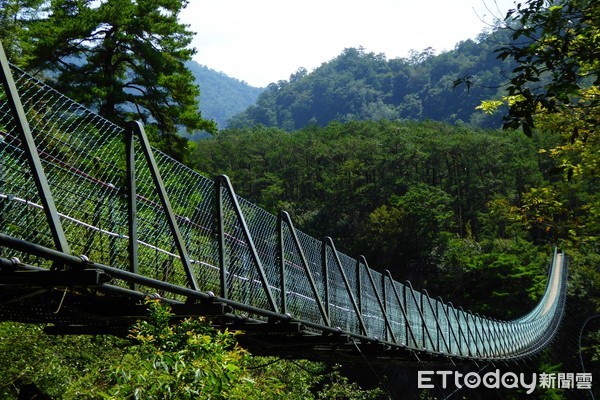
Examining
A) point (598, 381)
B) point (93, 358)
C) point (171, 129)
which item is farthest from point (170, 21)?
point (598, 381)

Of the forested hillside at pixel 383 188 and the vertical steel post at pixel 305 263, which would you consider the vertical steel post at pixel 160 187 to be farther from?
the vertical steel post at pixel 305 263

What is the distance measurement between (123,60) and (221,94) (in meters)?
153

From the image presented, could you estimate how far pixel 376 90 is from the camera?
82000mm

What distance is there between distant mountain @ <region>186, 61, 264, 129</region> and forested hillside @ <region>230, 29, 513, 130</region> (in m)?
57.2

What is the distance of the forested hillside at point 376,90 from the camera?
71.1m

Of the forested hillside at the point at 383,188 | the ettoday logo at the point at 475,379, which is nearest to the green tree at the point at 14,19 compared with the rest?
the forested hillside at the point at 383,188

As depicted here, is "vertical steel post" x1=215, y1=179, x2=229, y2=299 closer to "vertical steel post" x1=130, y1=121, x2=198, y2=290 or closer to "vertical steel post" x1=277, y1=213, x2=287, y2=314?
"vertical steel post" x1=130, y1=121, x2=198, y2=290

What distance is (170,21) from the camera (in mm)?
15039

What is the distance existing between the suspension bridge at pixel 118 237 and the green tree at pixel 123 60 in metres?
9.09

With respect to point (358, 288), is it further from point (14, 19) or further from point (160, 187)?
point (14, 19)

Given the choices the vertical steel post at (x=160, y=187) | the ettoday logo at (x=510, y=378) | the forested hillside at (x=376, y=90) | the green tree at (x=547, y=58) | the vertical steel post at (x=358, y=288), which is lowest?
the ettoday logo at (x=510, y=378)

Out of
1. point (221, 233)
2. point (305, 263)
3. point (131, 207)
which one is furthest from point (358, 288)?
point (131, 207)

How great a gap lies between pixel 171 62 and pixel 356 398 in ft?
24.5

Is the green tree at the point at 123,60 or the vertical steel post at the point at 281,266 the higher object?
the green tree at the point at 123,60
